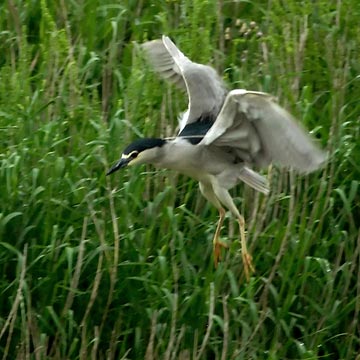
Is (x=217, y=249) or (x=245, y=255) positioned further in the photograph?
(x=217, y=249)

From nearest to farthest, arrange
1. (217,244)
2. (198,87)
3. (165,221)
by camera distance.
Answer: (217,244)
(165,221)
(198,87)

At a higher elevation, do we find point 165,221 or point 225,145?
point 225,145

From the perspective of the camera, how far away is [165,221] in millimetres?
5914

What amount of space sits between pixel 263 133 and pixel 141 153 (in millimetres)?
487

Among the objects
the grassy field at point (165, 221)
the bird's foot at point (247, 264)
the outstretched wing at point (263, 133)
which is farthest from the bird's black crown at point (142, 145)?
the bird's foot at point (247, 264)

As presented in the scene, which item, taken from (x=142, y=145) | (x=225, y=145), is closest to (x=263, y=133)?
(x=225, y=145)

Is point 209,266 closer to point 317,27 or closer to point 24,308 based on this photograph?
point 24,308

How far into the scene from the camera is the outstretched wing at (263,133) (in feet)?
17.7

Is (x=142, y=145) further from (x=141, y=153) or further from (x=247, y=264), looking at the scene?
(x=247, y=264)

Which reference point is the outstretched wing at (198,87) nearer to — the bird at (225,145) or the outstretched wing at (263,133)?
the bird at (225,145)

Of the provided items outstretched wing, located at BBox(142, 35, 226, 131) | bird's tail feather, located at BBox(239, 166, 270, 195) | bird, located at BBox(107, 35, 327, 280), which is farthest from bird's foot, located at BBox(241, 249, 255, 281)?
outstretched wing, located at BBox(142, 35, 226, 131)

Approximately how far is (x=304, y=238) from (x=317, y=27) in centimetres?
139

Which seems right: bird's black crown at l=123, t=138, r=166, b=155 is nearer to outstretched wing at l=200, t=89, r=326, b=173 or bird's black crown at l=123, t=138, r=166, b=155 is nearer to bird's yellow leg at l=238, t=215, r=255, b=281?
outstretched wing at l=200, t=89, r=326, b=173

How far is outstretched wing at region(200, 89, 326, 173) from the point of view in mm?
5387
